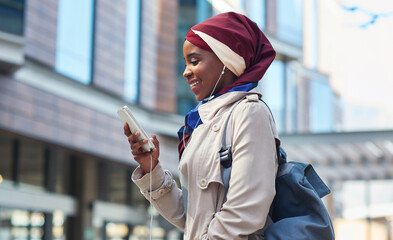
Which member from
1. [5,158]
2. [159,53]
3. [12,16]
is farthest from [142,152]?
[159,53]

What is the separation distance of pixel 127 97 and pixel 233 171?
1135 centimetres

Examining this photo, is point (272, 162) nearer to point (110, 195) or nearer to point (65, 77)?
point (65, 77)

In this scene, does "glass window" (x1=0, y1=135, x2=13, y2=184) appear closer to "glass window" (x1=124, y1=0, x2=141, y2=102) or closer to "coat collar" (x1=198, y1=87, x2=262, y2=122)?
"glass window" (x1=124, y1=0, x2=141, y2=102)

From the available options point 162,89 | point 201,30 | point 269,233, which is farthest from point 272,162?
point 162,89

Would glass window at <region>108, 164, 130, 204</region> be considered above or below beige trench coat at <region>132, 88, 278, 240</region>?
below

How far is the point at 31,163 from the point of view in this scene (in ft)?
38.3

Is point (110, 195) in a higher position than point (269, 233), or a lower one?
lower

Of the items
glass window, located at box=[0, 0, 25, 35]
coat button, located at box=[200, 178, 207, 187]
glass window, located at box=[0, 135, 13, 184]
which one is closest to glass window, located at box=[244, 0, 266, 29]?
glass window, located at box=[0, 135, 13, 184]

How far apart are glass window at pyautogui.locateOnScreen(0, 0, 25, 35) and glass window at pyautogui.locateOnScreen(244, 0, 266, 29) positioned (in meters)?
8.37

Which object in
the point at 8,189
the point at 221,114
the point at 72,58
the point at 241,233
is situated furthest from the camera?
the point at 72,58

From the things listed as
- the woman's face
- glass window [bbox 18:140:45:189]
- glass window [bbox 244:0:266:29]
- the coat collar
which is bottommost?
glass window [bbox 18:140:45:189]

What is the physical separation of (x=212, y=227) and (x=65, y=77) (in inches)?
368

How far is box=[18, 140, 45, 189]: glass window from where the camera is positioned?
11164 mm

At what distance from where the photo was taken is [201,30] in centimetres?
208
